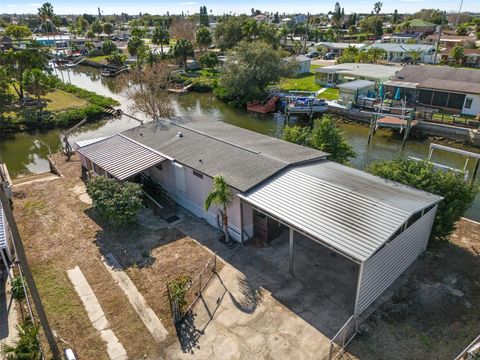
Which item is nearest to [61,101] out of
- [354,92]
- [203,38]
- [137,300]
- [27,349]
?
[354,92]

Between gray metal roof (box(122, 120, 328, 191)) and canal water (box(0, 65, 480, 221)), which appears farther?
canal water (box(0, 65, 480, 221))

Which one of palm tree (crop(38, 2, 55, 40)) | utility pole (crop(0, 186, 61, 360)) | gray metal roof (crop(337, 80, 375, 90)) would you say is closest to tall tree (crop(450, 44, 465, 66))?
gray metal roof (crop(337, 80, 375, 90))

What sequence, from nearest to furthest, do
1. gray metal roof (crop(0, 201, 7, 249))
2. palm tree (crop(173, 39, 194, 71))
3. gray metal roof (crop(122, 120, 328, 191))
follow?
gray metal roof (crop(0, 201, 7, 249)) < gray metal roof (crop(122, 120, 328, 191)) < palm tree (crop(173, 39, 194, 71))

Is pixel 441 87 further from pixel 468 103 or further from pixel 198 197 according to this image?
pixel 198 197

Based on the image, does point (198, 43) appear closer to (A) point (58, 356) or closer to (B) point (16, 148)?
(B) point (16, 148)

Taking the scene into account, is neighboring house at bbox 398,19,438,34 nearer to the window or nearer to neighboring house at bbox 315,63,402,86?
neighboring house at bbox 315,63,402,86

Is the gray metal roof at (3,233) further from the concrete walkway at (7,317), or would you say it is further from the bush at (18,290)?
the bush at (18,290)

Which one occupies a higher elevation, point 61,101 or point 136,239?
point 61,101
